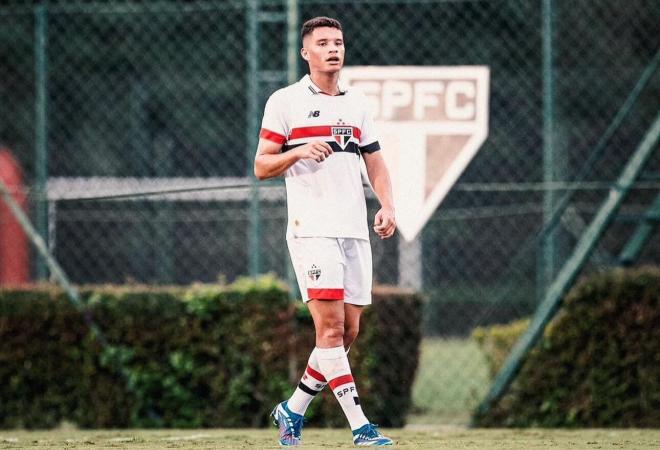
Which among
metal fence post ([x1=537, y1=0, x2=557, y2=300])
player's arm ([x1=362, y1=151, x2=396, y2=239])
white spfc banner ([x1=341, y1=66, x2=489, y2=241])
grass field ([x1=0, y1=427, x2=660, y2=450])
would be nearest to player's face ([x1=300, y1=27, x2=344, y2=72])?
player's arm ([x1=362, y1=151, x2=396, y2=239])

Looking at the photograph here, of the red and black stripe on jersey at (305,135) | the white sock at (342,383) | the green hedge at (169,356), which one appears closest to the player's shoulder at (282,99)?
the red and black stripe on jersey at (305,135)

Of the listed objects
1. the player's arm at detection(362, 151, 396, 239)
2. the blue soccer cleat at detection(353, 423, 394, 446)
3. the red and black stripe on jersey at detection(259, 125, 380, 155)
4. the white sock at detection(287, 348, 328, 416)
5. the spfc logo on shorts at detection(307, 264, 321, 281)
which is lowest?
the blue soccer cleat at detection(353, 423, 394, 446)

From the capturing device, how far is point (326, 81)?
733cm

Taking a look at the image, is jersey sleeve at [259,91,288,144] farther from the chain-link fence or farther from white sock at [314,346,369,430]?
the chain-link fence

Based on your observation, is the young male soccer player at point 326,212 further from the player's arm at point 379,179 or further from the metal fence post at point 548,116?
the metal fence post at point 548,116

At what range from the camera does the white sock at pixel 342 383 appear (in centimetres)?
709

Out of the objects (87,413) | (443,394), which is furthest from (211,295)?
(443,394)

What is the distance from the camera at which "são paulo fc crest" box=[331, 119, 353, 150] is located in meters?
7.27

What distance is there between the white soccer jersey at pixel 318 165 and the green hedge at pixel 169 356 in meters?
2.74

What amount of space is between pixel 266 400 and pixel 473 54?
A: 699 cm

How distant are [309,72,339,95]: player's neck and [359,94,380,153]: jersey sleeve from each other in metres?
0.21

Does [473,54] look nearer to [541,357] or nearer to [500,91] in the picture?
[500,91]

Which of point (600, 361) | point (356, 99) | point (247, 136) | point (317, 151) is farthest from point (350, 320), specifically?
point (247, 136)

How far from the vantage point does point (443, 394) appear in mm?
14375
